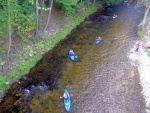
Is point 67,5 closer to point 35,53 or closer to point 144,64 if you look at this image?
point 35,53

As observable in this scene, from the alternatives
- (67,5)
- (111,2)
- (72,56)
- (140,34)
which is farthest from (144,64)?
(111,2)

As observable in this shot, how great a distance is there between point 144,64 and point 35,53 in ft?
45.2

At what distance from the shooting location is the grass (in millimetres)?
20683

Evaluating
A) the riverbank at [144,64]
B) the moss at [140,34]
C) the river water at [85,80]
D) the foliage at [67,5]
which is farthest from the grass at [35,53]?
the riverbank at [144,64]

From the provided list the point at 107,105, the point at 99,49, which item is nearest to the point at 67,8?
the point at 99,49

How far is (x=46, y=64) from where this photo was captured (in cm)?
2433

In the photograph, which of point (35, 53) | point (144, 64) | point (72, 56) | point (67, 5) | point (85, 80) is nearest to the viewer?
point (85, 80)

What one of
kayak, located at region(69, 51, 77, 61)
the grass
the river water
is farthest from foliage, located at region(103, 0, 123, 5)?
kayak, located at region(69, 51, 77, 61)

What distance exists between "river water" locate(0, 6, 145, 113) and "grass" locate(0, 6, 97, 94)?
0.66 m

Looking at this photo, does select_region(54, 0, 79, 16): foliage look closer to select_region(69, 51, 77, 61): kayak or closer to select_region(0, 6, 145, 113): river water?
select_region(0, 6, 145, 113): river water

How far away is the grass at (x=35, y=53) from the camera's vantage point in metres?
20.7

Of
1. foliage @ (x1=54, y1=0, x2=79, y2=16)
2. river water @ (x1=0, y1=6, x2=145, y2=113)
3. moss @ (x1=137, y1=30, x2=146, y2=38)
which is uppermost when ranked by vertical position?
foliage @ (x1=54, y1=0, x2=79, y2=16)

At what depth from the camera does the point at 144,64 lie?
2536 centimetres

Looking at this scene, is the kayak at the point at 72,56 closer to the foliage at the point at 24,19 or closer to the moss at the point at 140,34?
the foliage at the point at 24,19
